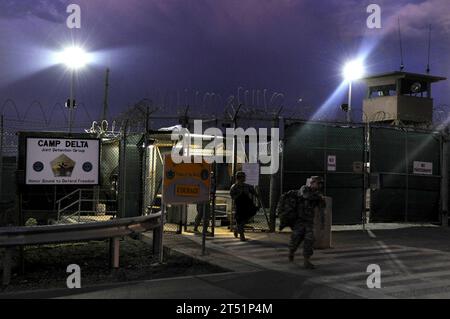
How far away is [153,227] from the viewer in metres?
10.6

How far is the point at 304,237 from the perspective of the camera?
9.62 m

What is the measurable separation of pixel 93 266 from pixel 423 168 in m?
11.4

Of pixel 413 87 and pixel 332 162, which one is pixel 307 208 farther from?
pixel 413 87

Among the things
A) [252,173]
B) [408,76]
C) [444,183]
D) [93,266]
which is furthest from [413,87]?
[93,266]

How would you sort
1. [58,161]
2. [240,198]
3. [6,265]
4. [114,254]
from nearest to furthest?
[6,265] < [114,254] < [58,161] < [240,198]

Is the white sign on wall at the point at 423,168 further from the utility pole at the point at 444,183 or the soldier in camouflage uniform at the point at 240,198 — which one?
the soldier in camouflage uniform at the point at 240,198

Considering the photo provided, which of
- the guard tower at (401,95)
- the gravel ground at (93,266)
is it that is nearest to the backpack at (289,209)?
the gravel ground at (93,266)

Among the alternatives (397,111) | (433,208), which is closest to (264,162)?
(433,208)

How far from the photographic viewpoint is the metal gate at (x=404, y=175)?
1612 cm

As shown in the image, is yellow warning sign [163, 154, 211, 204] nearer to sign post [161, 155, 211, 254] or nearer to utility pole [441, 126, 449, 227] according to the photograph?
sign post [161, 155, 211, 254]

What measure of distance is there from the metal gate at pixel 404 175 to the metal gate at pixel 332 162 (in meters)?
0.52

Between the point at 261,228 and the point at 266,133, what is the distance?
2.85 meters

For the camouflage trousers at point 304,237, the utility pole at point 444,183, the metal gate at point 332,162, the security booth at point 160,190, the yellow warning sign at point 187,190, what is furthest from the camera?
the utility pole at point 444,183
